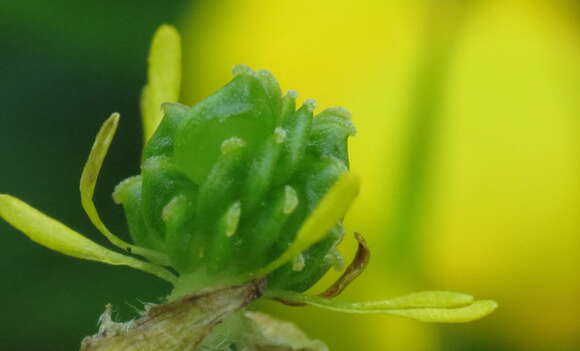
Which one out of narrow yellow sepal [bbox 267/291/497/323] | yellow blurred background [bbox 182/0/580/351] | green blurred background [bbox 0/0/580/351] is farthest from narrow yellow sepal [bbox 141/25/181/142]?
yellow blurred background [bbox 182/0/580/351]

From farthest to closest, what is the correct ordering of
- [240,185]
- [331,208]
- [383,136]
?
[383,136] < [240,185] < [331,208]

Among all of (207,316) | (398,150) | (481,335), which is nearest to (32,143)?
(398,150)

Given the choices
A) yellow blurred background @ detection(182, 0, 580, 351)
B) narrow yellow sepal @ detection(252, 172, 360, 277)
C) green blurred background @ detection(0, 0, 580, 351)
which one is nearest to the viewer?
narrow yellow sepal @ detection(252, 172, 360, 277)

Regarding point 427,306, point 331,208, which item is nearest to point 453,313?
point 427,306

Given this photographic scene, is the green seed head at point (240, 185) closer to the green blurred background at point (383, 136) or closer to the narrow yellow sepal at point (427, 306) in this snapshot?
the narrow yellow sepal at point (427, 306)

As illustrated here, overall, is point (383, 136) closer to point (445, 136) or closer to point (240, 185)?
point (445, 136)

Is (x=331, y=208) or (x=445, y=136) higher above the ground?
(x=331, y=208)

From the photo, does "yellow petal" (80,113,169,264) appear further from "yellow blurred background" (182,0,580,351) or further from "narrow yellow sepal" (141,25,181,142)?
"yellow blurred background" (182,0,580,351)

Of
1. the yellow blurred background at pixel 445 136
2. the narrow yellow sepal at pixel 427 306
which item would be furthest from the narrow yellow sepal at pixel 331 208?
the yellow blurred background at pixel 445 136
